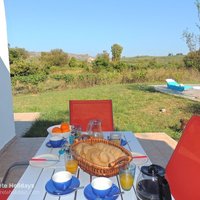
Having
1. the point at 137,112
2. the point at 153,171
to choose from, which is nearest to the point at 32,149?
the point at 153,171

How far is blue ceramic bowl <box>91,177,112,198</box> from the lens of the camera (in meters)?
1.07

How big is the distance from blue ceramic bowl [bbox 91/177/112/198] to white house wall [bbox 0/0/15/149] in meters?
2.67

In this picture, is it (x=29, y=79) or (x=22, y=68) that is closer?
(x=29, y=79)

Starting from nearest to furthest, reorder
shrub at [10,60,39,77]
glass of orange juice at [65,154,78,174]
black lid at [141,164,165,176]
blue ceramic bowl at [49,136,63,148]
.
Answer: black lid at [141,164,165,176], glass of orange juice at [65,154,78,174], blue ceramic bowl at [49,136,63,148], shrub at [10,60,39,77]

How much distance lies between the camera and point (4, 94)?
12.1 feet

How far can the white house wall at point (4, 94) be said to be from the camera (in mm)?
3559

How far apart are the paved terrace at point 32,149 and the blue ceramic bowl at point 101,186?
1652 mm

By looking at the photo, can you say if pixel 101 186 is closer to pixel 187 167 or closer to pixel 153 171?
pixel 153 171

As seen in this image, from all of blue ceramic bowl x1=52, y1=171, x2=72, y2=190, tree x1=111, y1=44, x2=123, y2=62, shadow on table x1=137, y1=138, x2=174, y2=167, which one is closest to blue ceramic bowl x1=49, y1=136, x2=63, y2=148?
blue ceramic bowl x1=52, y1=171, x2=72, y2=190

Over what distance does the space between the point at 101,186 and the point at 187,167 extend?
566mm

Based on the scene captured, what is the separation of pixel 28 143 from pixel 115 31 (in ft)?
45.0

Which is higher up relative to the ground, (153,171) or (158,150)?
(153,171)

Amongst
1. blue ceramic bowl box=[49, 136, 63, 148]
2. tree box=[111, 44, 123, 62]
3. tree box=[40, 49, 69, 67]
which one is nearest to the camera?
blue ceramic bowl box=[49, 136, 63, 148]

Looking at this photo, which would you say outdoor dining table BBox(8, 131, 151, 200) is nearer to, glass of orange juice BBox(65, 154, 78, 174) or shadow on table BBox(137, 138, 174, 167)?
glass of orange juice BBox(65, 154, 78, 174)
